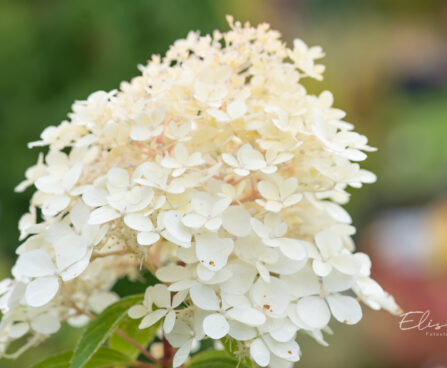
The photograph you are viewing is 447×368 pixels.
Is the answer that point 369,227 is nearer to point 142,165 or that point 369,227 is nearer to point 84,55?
point 84,55

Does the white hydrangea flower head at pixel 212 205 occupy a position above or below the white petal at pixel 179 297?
above

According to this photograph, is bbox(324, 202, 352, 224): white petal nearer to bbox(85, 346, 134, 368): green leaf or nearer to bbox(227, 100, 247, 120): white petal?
bbox(227, 100, 247, 120): white petal

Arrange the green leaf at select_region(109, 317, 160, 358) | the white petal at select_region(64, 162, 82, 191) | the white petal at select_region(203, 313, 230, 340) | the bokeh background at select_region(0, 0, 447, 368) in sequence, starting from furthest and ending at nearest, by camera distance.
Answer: the bokeh background at select_region(0, 0, 447, 368) → the green leaf at select_region(109, 317, 160, 358) → the white petal at select_region(64, 162, 82, 191) → the white petal at select_region(203, 313, 230, 340)

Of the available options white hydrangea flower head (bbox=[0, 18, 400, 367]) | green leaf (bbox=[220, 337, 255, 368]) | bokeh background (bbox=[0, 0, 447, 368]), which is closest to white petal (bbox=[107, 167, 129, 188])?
white hydrangea flower head (bbox=[0, 18, 400, 367])

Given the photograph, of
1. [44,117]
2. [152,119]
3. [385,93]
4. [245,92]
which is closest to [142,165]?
[152,119]

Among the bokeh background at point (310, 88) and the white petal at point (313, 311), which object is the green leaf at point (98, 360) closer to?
the white petal at point (313, 311)

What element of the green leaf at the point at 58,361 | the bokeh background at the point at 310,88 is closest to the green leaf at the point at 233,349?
the green leaf at the point at 58,361

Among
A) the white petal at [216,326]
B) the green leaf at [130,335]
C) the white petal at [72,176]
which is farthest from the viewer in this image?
the green leaf at [130,335]
